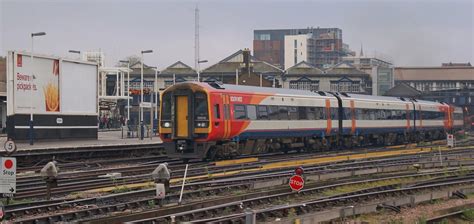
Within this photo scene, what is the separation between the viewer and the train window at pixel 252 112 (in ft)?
90.0

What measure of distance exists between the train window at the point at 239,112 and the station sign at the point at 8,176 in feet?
45.1

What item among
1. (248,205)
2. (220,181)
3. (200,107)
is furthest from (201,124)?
(248,205)

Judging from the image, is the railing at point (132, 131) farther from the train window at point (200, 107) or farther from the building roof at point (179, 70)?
the building roof at point (179, 70)

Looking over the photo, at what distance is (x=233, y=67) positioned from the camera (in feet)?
303

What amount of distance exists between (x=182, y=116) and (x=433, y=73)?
89610 mm

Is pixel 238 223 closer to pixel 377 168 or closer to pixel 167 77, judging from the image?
pixel 377 168

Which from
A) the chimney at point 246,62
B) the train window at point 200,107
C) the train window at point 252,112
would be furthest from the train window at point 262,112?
the chimney at point 246,62

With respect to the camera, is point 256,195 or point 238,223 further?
point 256,195

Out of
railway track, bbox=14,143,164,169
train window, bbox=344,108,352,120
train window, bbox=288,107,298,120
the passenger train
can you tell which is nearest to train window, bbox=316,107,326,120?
the passenger train

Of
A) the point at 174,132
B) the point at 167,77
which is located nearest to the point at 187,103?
the point at 174,132

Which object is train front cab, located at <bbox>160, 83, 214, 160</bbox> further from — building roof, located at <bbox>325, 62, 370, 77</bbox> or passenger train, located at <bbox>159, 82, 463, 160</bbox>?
building roof, located at <bbox>325, 62, 370, 77</bbox>

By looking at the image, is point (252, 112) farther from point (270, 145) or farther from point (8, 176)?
point (8, 176)

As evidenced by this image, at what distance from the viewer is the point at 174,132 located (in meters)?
26.1

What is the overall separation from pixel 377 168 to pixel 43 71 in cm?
1864
